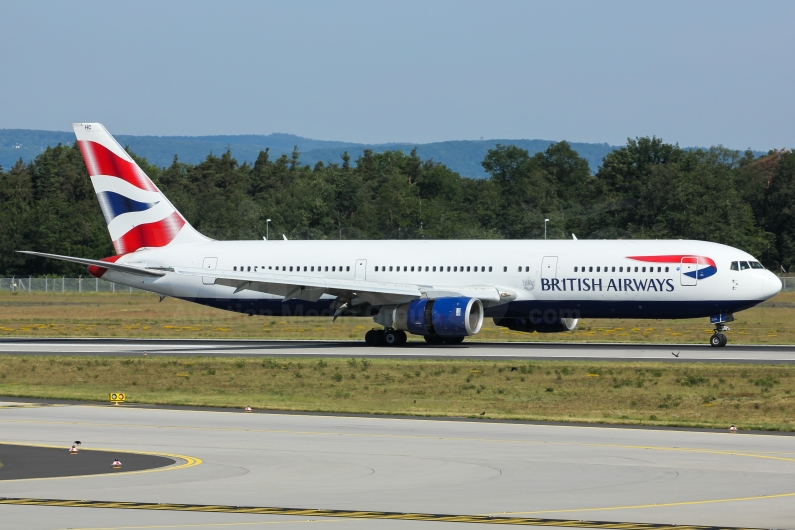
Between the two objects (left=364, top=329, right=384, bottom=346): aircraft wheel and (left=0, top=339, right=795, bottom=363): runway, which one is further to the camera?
(left=364, top=329, right=384, bottom=346): aircraft wheel

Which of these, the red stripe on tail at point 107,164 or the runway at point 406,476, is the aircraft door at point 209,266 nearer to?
the red stripe on tail at point 107,164

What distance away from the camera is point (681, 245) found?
147ft

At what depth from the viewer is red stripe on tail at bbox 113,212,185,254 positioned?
169 feet

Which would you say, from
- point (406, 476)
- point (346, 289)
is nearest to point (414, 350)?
point (346, 289)

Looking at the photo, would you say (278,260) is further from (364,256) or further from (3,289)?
(3,289)

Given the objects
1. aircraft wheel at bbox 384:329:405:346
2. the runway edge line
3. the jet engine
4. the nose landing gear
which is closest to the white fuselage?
the nose landing gear

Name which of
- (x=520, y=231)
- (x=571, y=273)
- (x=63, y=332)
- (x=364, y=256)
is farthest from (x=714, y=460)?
(x=520, y=231)

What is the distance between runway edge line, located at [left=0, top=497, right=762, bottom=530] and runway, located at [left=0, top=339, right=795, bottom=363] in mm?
24994

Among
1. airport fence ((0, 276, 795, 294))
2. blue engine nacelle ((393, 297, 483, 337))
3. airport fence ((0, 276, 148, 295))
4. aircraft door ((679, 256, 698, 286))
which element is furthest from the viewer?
airport fence ((0, 276, 795, 294))

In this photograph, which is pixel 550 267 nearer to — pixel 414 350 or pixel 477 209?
pixel 414 350

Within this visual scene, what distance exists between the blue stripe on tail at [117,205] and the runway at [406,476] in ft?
93.0

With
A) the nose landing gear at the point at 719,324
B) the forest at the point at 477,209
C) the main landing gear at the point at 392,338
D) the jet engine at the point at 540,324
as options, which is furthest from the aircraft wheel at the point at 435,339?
the forest at the point at 477,209

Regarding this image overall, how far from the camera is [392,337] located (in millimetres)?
46531

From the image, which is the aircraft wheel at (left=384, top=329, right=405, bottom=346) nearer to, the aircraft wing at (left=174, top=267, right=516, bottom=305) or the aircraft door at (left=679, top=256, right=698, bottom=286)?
the aircraft wing at (left=174, top=267, right=516, bottom=305)
